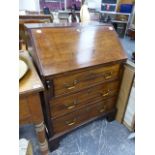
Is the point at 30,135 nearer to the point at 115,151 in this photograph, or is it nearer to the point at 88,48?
the point at 115,151

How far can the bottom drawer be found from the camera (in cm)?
114

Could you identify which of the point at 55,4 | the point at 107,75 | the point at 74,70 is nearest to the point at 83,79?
the point at 74,70

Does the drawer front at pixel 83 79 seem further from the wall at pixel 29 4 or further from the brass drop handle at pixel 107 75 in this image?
the wall at pixel 29 4

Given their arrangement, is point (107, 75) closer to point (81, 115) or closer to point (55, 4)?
point (81, 115)

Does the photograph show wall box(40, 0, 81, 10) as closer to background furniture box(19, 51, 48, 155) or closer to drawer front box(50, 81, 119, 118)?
drawer front box(50, 81, 119, 118)

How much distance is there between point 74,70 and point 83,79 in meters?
0.14

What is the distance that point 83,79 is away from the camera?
3.37 feet

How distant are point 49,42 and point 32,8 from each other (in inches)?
156

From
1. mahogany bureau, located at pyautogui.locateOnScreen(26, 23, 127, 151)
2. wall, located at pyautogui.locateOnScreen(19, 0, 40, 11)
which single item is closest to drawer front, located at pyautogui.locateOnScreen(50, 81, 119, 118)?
mahogany bureau, located at pyautogui.locateOnScreen(26, 23, 127, 151)

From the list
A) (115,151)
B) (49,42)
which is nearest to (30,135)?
(115,151)

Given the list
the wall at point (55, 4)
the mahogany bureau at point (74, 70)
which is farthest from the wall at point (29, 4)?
the mahogany bureau at point (74, 70)

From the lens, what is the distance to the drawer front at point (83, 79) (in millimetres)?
938

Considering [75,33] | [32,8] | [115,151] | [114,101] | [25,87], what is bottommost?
[115,151]
